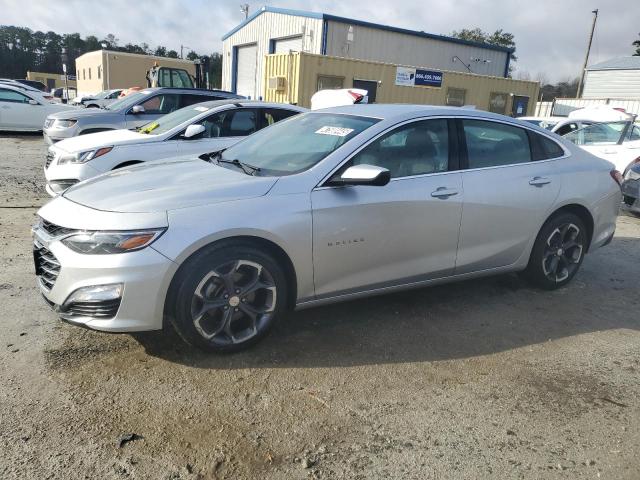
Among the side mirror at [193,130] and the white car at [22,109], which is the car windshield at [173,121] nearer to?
the side mirror at [193,130]

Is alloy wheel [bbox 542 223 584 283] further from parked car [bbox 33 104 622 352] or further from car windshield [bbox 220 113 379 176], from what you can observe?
car windshield [bbox 220 113 379 176]

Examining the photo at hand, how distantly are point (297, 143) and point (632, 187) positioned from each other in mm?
6327

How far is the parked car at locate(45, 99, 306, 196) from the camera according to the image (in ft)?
22.1

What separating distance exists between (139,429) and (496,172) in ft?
10.6

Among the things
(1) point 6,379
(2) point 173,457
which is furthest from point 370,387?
(1) point 6,379

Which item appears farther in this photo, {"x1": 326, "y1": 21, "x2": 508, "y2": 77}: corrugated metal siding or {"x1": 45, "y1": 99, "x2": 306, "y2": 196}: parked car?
{"x1": 326, "y1": 21, "x2": 508, "y2": 77}: corrugated metal siding

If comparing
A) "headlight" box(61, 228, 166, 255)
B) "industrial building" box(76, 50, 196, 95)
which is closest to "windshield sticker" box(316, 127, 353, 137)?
"headlight" box(61, 228, 166, 255)

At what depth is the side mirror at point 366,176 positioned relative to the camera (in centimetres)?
347

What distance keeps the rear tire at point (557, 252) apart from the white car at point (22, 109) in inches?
617

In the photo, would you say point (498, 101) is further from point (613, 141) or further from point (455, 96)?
point (613, 141)

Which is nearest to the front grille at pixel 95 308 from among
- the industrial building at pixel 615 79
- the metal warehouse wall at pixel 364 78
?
the metal warehouse wall at pixel 364 78

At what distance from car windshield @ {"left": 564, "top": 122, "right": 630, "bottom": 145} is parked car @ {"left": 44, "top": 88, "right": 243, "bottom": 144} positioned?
6948mm

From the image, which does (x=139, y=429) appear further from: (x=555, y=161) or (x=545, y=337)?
(x=555, y=161)

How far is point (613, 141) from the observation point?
10.1 m
